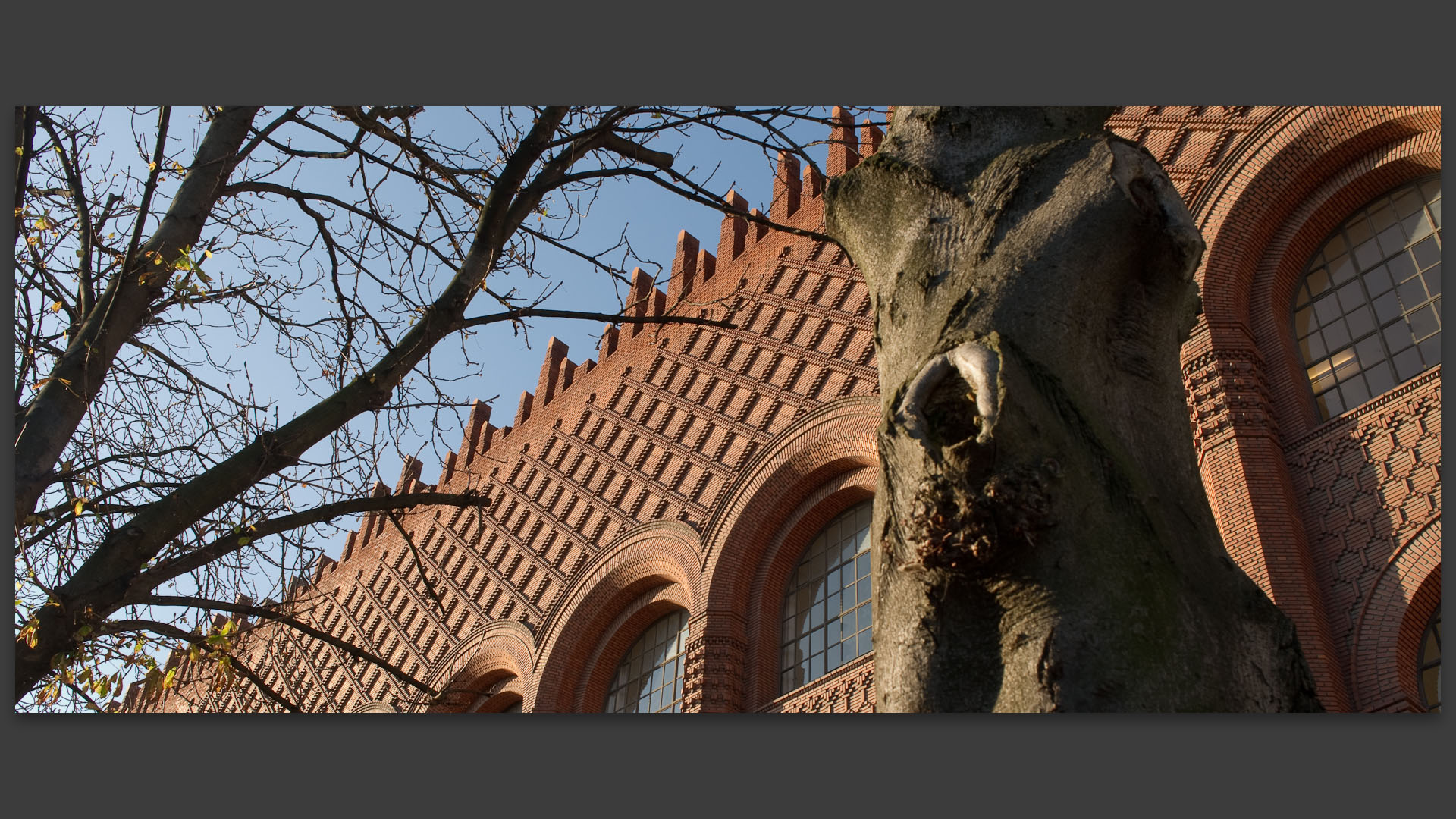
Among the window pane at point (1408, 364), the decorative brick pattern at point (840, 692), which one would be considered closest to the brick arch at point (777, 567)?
the decorative brick pattern at point (840, 692)

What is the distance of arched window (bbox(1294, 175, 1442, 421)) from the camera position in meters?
5.94

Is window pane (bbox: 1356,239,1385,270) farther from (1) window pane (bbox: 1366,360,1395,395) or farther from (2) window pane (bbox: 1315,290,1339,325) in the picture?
(1) window pane (bbox: 1366,360,1395,395)

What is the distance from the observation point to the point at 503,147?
450 cm

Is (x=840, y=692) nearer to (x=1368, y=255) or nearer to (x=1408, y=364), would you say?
(x=1408, y=364)

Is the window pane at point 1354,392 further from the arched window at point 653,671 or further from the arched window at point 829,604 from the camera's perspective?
the arched window at point 653,671

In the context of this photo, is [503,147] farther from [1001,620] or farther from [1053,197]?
[1001,620]

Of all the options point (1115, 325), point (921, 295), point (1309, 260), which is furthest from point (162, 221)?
point (1309, 260)

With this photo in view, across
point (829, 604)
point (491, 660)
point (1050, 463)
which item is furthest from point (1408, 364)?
point (491, 660)

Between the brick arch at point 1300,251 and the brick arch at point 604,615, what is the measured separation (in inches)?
176

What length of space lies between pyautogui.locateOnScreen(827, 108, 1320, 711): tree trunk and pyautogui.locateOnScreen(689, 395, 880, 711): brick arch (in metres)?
5.69

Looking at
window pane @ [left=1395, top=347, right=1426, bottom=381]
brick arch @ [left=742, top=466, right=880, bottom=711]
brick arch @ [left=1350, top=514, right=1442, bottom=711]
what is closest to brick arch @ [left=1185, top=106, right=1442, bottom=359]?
window pane @ [left=1395, top=347, right=1426, bottom=381]

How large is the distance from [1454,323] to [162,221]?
4.51 metres

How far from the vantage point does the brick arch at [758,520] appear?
8.30 metres

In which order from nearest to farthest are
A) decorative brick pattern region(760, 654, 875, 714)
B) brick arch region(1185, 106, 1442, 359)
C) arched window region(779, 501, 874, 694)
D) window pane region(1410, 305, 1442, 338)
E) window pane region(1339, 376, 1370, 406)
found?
window pane region(1410, 305, 1442, 338), window pane region(1339, 376, 1370, 406), brick arch region(1185, 106, 1442, 359), decorative brick pattern region(760, 654, 875, 714), arched window region(779, 501, 874, 694)
